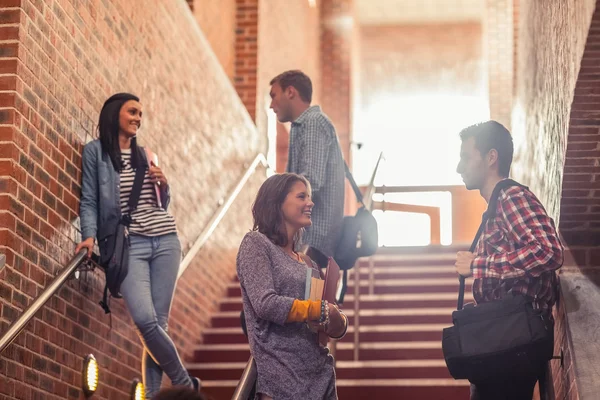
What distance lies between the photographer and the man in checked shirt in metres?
4.01

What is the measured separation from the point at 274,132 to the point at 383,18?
7.15m

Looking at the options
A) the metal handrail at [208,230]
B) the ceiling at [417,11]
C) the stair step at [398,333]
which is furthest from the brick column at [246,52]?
the ceiling at [417,11]

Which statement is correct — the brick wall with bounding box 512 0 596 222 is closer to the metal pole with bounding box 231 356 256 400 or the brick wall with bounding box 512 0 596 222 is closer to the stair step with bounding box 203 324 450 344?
the stair step with bounding box 203 324 450 344

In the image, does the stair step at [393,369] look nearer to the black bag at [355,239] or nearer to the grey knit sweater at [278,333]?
the black bag at [355,239]

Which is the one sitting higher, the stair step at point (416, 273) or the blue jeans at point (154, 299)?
the stair step at point (416, 273)

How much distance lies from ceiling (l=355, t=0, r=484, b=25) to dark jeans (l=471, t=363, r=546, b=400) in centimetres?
1568

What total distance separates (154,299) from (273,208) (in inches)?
68.3

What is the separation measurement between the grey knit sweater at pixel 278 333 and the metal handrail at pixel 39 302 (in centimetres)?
113

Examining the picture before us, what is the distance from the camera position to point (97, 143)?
5676 mm

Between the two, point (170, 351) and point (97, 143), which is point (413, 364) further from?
point (97, 143)

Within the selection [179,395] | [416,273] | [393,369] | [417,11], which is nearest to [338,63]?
[417,11]

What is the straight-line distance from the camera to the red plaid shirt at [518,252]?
4.00 metres

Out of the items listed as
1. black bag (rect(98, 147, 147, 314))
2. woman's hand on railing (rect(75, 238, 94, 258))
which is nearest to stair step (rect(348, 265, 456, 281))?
black bag (rect(98, 147, 147, 314))

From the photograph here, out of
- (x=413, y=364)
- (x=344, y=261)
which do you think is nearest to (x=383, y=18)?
(x=413, y=364)
